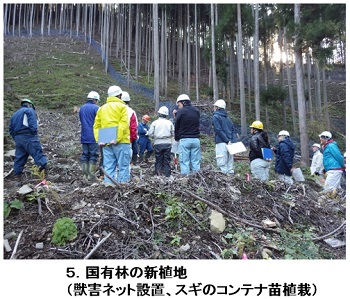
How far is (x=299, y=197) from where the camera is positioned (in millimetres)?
5176

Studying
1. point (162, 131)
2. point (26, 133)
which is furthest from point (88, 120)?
point (162, 131)

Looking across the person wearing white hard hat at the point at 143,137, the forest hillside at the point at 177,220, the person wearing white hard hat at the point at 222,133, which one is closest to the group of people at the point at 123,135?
the forest hillside at the point at 177,220

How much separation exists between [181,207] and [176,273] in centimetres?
132

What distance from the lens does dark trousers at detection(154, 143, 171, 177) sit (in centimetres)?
664

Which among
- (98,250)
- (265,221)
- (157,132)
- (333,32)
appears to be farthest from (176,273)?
(333,32)

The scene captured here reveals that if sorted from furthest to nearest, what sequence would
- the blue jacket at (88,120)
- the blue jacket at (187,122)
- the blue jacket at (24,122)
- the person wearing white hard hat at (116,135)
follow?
1. the blue jacket at (88,120)
2. the blue jacket at (187,122)
3. the blue jacket at (24,122)
4. the person wearing white hard hat at (116,135)

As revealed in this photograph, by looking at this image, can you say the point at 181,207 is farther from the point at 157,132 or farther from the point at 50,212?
the point at 157,132

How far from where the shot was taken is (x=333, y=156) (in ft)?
22.2

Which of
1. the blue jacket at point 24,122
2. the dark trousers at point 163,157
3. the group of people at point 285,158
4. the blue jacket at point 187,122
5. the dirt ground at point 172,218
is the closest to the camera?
the dirt ground at point 172,218

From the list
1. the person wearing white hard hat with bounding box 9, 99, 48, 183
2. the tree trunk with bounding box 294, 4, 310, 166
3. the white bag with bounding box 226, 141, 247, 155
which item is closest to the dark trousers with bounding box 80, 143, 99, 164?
the person wearing white hard hat with bounding box 9, 99, 48, 183

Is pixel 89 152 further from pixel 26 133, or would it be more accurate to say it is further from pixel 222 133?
pixel 222 133

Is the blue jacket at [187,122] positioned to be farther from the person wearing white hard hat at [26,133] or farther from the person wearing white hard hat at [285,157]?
the person wearing white hard hat at [26,133]

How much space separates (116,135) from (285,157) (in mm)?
4305

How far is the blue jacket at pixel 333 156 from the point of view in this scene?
6715 mm
